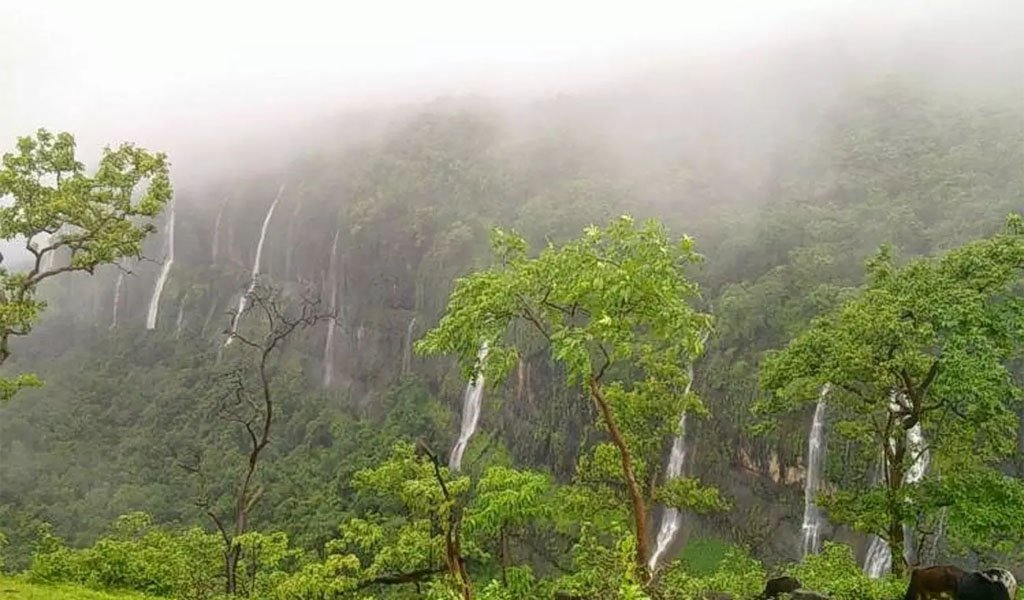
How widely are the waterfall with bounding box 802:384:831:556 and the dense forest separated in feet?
0.49

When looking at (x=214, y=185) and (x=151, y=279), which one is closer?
(x=151, y=279)

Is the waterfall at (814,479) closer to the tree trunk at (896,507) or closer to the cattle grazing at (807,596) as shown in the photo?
the tree trunk at (896,507)

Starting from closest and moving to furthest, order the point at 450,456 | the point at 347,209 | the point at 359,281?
the point at 450,456, the point at 359,281, the point at 347,209

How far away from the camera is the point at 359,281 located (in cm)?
9825

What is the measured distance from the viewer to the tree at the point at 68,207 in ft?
47.0

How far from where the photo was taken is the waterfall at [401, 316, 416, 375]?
8665cm

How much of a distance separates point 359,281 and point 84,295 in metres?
63.2

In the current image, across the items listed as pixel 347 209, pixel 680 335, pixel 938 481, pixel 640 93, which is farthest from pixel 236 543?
pixel 640 93

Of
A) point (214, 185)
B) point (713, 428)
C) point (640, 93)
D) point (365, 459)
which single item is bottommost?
point (365, 459)

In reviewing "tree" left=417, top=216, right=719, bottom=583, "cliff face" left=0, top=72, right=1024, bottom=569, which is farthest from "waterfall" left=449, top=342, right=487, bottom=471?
"tree" left=417, top=216, right=719, bottom=583

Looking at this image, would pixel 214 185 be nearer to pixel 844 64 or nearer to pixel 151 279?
pixel 151 279

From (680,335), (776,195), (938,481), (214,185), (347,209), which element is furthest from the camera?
(214,185)

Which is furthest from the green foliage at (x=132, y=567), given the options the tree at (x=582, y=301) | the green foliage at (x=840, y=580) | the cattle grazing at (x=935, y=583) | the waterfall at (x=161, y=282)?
the waterfall at (x=161, y=282)

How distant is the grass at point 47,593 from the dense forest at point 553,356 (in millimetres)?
1179
